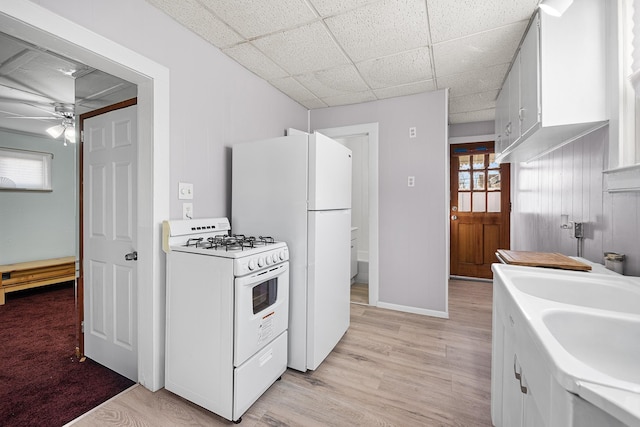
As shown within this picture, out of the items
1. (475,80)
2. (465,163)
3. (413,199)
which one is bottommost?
(413,199)

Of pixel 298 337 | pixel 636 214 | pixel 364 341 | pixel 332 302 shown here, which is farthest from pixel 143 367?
pixel 636 214

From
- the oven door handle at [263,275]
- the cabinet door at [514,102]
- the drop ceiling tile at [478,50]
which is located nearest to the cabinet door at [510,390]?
the oven door handle at [263,275]

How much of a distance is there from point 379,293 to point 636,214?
244 cm

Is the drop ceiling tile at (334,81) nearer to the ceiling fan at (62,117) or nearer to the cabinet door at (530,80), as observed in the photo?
the cabinet door at (530,80)

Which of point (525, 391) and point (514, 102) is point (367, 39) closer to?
point (514, 102)

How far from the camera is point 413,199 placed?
3227mm

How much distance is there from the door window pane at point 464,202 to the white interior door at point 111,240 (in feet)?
14.6

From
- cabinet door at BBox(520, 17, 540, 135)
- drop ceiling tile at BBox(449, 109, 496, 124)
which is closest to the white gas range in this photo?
cabinet door at BBox(520, 17, 540, 135)

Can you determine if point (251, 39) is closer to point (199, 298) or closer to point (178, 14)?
point (178, 14)

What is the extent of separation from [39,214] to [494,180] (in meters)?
7.02

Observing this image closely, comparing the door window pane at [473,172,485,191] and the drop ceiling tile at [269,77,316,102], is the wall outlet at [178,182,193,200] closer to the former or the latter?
the drop ceiling tile at [269,77,316,102]

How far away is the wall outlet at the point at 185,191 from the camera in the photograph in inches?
77.0

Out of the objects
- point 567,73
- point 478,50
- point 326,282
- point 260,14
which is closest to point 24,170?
point 260,14

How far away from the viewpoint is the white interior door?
1.97m
